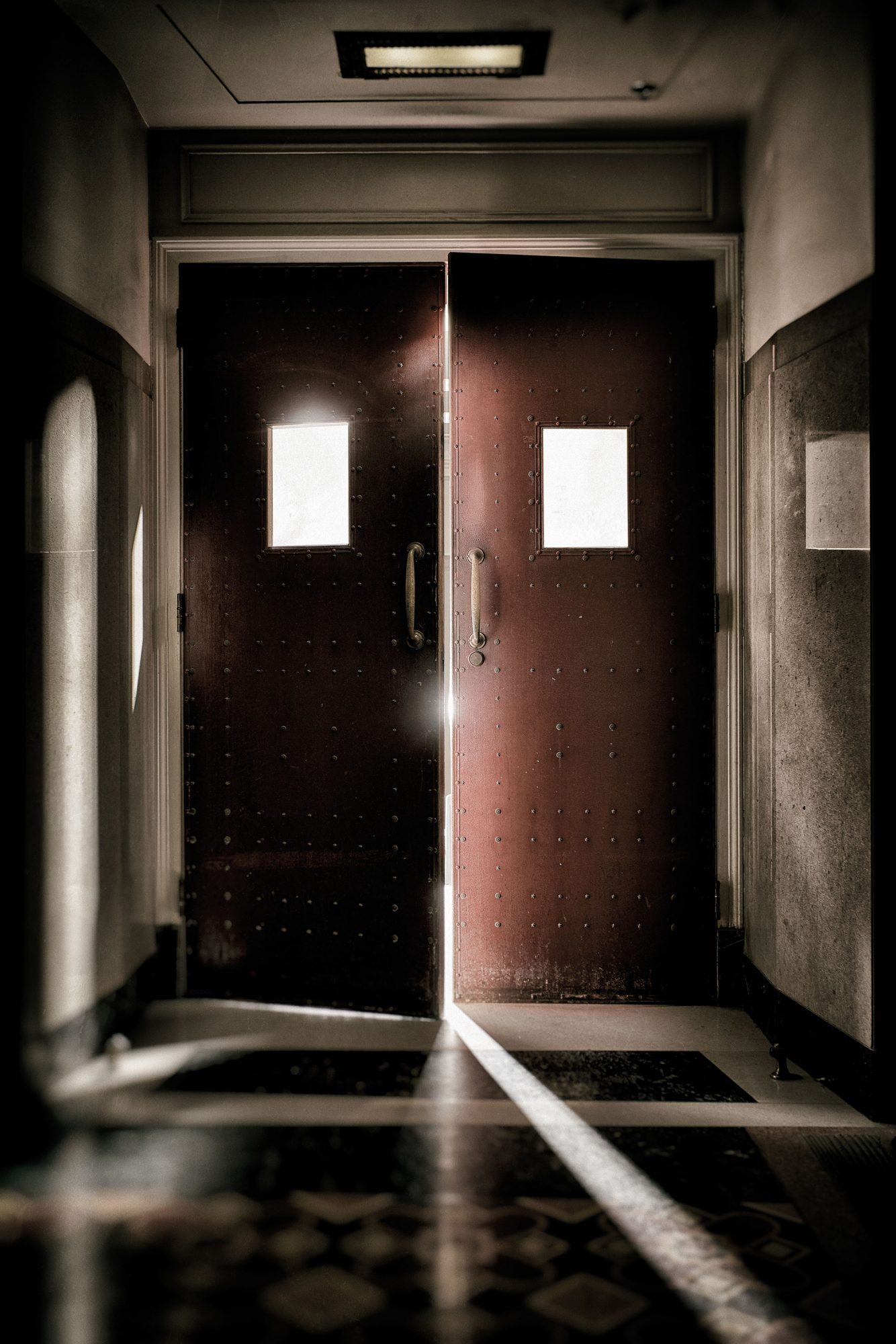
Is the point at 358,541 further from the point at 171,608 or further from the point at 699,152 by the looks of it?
the point at 699,152

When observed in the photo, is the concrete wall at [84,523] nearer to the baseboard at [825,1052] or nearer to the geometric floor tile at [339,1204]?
the geometric floor tile at [339,1204]

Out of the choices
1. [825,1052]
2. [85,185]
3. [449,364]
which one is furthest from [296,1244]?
[85,185]

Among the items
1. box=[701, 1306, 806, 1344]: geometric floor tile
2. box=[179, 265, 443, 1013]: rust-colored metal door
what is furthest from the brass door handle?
box=[701, 1306, 806, 1344]: geometric floor tile

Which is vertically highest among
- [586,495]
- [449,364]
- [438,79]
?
[438,79]

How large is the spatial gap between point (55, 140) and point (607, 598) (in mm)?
1920

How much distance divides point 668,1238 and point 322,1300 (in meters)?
0.60

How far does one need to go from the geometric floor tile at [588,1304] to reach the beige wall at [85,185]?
7.65 ft

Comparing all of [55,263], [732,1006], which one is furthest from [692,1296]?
[55,263]

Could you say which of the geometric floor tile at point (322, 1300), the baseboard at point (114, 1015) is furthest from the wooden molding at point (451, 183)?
the geometric floor tile at point (322, 1300)

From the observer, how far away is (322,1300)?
4.97 ft

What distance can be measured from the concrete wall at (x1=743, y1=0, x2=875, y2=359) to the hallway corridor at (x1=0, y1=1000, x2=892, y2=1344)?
1.96 meters

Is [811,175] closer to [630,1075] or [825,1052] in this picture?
[825,1052]

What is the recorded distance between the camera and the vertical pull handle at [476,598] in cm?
306

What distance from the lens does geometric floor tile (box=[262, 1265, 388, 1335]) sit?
1466 mm
